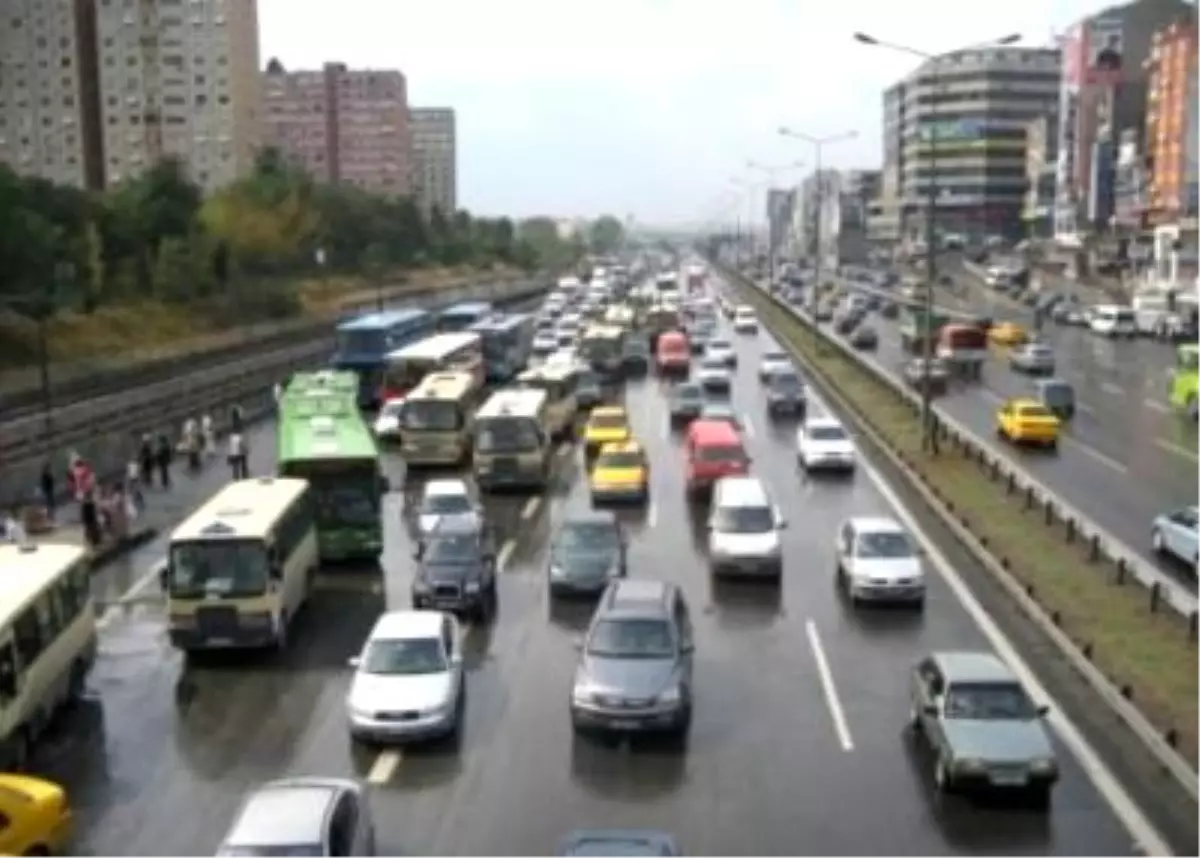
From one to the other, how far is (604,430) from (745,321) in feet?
178

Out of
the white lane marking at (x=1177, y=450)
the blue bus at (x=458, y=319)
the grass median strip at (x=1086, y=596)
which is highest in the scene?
the blue bus at (x=458, y=319)

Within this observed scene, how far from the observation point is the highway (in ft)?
117

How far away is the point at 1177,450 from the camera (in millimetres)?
44031

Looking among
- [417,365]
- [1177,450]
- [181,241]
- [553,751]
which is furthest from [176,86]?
[553,751]

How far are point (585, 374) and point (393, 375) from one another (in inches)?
287

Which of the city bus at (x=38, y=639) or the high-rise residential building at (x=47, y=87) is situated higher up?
the high-rise residential building at (x=47, y=87)

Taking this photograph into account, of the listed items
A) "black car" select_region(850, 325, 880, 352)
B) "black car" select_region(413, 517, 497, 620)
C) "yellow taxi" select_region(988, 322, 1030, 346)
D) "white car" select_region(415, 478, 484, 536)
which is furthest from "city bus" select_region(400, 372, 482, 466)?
"yellow taxi" select_region(988, 322, 1030, 346)

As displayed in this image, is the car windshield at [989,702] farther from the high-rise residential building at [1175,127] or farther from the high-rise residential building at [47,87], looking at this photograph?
the high-rise residential building at [47,87]

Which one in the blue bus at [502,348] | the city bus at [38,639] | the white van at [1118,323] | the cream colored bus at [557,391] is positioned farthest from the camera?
the white van at [1118,323]

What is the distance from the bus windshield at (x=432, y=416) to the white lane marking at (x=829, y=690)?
18.9m

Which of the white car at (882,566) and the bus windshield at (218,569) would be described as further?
the white car at (882,566)

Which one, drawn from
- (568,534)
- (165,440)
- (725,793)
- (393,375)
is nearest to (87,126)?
(393,375)

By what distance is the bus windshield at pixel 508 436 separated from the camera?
3928cm

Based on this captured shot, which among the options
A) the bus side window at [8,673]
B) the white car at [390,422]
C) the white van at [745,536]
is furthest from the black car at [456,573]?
the white car at [390,422]
